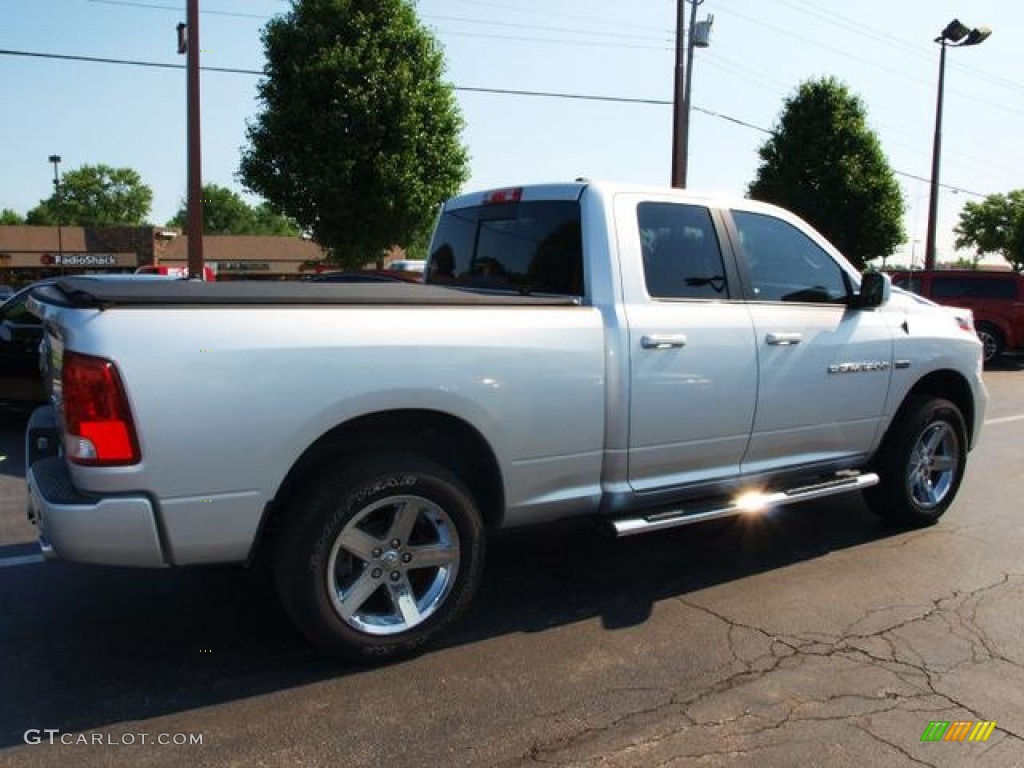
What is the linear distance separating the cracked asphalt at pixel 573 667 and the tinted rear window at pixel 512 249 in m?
1.51

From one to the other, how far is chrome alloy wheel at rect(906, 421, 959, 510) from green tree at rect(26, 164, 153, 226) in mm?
123616

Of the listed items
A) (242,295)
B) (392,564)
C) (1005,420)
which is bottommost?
(1005,420)

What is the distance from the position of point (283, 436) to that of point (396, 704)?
1049 mm

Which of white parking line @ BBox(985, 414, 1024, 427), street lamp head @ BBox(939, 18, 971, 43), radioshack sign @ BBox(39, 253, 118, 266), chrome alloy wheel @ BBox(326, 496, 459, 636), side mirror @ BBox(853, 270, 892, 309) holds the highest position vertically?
street lamp head @ BBox(939, 18, 971, 43)

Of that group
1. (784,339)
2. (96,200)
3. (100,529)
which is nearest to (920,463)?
(784,339)

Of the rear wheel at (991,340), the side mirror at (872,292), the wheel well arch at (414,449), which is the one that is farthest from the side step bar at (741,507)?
the rear wheel at (991,340)

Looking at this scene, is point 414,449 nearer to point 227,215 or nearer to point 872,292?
point 872,292

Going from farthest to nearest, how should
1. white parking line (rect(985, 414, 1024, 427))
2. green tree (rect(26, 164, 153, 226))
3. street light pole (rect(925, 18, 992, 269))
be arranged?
green tree (rect(26, 164, 153, 226)) < street light pole (rect(925, 18, 992, 269)) < white parking line (rect(985, 414, 1024, 427))

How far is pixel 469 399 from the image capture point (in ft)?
11.0

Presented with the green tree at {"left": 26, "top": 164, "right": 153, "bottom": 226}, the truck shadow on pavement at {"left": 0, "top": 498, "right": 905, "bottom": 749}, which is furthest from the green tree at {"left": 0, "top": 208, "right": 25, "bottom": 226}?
the truck shadow on pavement at {"left": 0, "top": 498, "right": 905, "bottom": 749}

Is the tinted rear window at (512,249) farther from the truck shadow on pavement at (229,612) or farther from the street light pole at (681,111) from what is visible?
the street light pole at (681,111)

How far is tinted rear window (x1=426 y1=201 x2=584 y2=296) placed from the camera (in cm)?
409

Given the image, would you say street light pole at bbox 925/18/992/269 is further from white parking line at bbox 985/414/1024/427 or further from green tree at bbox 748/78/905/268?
white parking line at bbox 985/414/1024/427

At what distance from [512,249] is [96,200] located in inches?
5049
